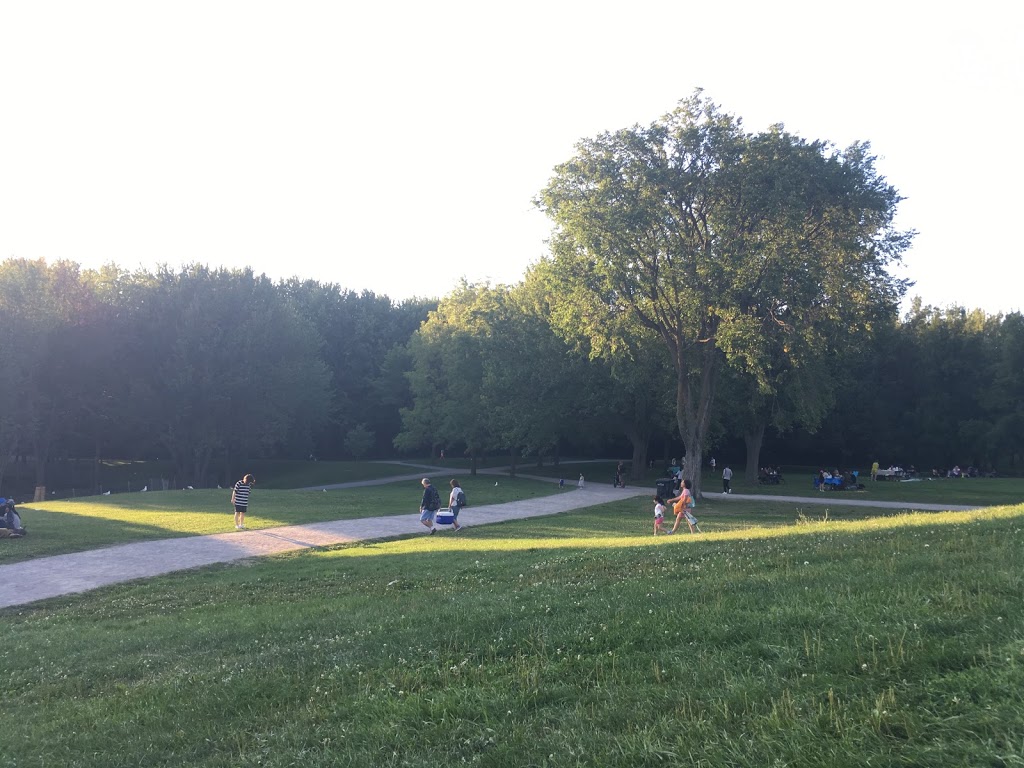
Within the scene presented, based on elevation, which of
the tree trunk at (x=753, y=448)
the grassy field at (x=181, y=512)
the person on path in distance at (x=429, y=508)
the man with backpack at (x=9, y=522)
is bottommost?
the grassy field at (x=181, y=512)

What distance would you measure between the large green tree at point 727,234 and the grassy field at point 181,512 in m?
11.9

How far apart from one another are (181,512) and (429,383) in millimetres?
27912

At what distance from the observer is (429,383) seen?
184 ft

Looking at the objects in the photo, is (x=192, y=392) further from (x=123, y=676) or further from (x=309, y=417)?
(x=123, y=676)

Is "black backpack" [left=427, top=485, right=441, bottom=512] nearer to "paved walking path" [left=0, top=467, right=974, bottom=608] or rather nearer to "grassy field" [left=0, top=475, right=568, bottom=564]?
"paved walking path" [left=0, top=467, right=974, bottom=608]

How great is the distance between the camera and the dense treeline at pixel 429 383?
45.8 m

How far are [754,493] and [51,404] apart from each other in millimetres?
44003

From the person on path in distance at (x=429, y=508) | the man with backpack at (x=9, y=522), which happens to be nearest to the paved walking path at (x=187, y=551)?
the person on path in distance at (x=429, y=508)

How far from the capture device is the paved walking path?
14961mm

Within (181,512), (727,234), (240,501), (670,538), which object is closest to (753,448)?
(727,234)

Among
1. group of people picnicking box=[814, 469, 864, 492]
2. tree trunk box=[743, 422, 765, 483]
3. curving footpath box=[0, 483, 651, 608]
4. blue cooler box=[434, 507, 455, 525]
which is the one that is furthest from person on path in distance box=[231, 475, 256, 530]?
tree trunk box=[743, 422, 765, 483]

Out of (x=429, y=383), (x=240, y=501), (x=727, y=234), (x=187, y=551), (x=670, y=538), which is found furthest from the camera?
(x=429, y=383)

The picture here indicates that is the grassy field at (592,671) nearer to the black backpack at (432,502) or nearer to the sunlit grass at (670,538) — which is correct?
the sunlit grass at (670,538)

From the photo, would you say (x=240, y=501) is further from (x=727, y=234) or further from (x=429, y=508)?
(x=727, y=234)
